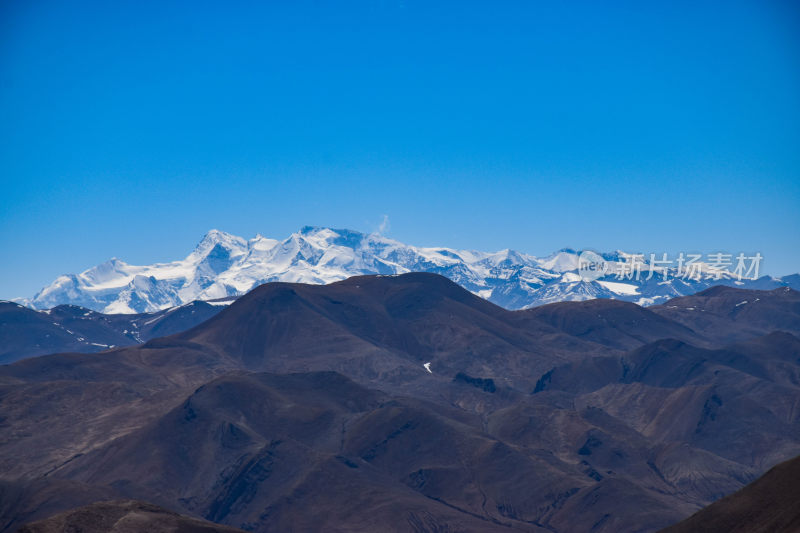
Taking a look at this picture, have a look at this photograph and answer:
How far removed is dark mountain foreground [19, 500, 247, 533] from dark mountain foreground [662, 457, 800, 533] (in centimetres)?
7097

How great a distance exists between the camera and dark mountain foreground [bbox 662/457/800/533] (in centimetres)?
11644

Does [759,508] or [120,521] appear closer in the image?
[759,508]

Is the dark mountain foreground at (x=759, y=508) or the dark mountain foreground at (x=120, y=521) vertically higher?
the dark mountain foreground at (x=759, y=508)

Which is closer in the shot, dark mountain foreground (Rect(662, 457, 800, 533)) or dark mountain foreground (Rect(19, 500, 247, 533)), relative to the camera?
dark mountain foreground (Rect(662, 457, 800, 533))

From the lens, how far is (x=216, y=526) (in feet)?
501

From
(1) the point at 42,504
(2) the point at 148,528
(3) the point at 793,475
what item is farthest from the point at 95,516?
(3) the point at 793,475

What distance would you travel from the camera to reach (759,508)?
121562 millimetres

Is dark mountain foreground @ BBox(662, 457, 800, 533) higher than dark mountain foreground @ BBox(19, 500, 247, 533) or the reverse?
higher

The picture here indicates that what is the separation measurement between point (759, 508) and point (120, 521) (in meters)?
88.5

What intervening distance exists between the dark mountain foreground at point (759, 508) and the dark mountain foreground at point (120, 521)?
233 feet

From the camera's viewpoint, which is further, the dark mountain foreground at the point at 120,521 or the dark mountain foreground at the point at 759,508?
the dark mountain foreground at the point at 120,521

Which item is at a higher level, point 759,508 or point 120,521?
point 759,508

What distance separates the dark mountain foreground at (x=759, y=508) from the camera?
116438 millimetres

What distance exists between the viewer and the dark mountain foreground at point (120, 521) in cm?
13650
